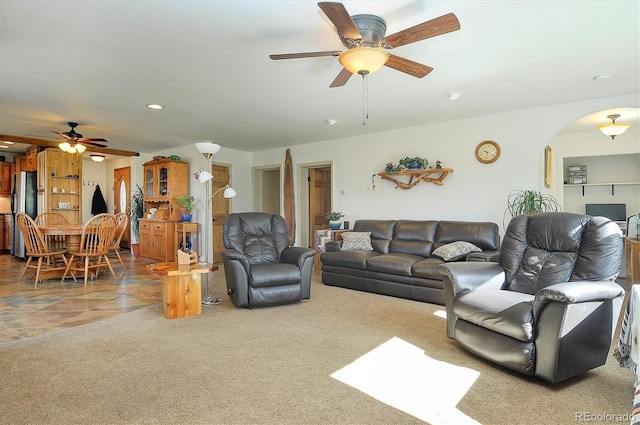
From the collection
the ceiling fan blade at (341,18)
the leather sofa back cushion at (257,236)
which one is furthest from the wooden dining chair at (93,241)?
the ceiling fan blade at (341,18)

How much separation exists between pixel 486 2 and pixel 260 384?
2738 millimetres

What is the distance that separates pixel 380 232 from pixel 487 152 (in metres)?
1.83

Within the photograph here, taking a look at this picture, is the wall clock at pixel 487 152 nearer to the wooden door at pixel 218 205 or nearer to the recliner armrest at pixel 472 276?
the recliner armrest at pixel 472 276

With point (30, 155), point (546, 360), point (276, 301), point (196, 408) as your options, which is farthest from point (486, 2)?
point (30, 155)

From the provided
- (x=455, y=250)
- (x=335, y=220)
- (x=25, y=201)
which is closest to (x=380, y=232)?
(x=335, y=220)

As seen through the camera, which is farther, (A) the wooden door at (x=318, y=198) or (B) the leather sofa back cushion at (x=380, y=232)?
(A) the wooden door at (x=318, y=198)

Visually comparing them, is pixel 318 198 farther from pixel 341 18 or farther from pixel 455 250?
pixel 341 18

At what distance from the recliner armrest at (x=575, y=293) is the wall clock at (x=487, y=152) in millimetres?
2813

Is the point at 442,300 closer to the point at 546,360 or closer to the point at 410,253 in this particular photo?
the point at 410,253

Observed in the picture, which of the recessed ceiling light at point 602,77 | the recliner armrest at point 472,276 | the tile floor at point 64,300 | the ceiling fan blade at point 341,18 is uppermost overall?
the recessed ceiling light at point 602,77

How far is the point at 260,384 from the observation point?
221 centimetres

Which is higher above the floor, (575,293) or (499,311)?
(575,293)

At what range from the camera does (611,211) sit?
605 cm

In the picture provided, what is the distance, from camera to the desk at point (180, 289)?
3.50 metres
